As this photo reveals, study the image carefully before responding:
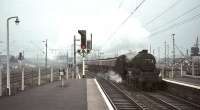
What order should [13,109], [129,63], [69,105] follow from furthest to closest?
[129,63] → [69,105] → [13,109]

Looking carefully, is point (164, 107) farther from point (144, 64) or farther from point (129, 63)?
point (129, 63)

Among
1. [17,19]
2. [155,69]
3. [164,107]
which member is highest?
[17,19]

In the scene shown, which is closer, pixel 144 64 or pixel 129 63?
pixel 144 64

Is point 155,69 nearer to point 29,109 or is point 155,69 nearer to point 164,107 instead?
point 164,107

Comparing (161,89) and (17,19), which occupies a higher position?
(17,19)

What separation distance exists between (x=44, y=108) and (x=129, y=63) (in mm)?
14596

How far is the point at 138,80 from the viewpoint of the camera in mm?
23469

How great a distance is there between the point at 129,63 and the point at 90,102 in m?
11.9

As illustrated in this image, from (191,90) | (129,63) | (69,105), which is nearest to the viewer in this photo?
(69,105)

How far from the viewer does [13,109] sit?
1233 cm

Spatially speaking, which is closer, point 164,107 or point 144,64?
point 164,107

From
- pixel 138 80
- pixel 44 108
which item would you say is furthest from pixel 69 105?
pixel 138 80

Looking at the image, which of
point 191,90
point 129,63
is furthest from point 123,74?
point 191,90

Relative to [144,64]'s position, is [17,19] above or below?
above
